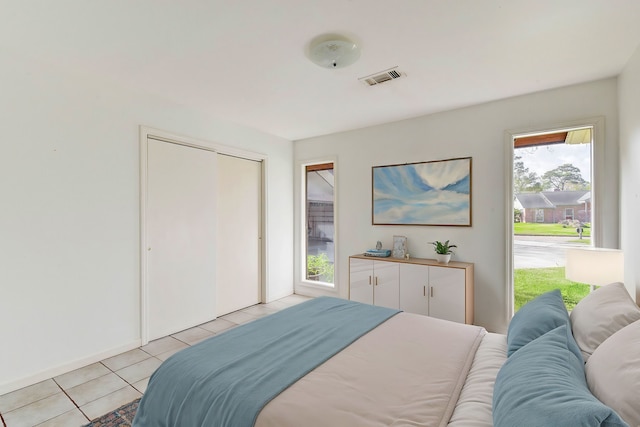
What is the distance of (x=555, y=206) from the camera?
3.08 metres

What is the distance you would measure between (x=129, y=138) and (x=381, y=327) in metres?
2.84

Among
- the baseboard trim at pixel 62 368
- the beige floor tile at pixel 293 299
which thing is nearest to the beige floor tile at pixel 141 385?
the baseboard trim at pixel 62 368

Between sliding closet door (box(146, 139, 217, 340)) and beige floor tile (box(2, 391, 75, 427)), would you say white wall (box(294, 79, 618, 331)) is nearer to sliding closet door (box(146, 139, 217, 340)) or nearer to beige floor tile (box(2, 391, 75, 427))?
sliding closet door (box(146, 139, 217, 340))

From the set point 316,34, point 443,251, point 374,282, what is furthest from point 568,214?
point 316,34

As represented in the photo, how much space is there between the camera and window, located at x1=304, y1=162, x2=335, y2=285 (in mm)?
4676

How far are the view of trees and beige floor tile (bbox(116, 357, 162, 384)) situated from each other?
12.8ft

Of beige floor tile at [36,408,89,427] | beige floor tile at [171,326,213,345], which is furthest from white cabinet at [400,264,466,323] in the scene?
beige floor tile at [36,408,89,427]

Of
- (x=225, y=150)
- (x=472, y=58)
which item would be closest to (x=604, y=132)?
(x=472, y=58)

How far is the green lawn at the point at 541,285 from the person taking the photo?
9.88 ft

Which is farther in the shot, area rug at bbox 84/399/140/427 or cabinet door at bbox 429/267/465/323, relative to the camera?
cabinet door at bbox 429/267/465/323

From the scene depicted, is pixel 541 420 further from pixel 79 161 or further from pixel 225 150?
pixel 225 150

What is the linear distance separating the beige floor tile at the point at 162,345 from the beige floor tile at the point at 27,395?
2.33 feet

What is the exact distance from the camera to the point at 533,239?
3182 mm

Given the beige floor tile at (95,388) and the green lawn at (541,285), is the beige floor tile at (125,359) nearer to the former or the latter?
the beige floor tile at (95,388)
